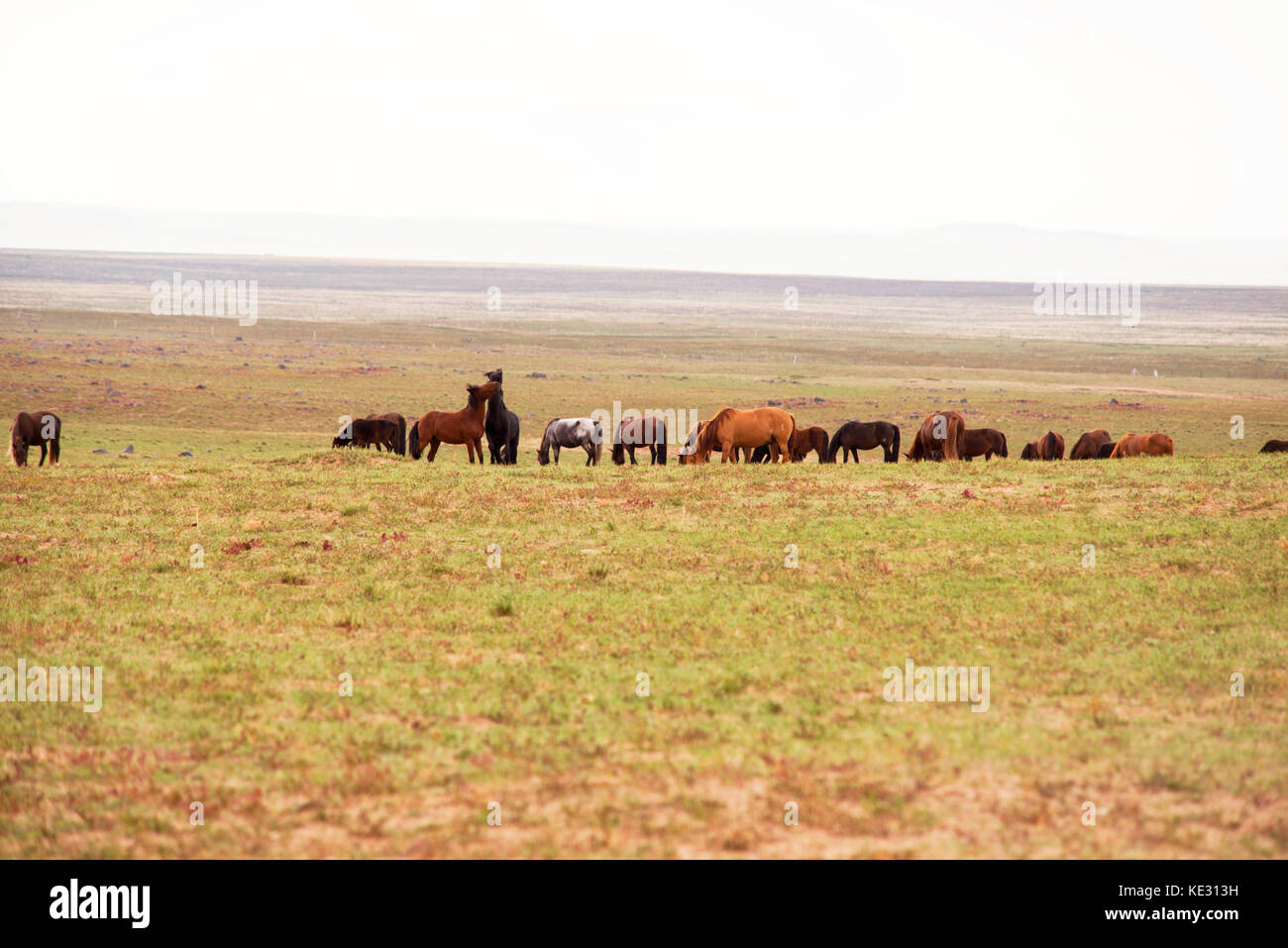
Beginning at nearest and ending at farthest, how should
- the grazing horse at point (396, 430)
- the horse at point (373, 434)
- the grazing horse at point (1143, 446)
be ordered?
the grazing horse at point (1143, 446)
the horse at point (373, 434)
the grazing horse at point (396, 430)

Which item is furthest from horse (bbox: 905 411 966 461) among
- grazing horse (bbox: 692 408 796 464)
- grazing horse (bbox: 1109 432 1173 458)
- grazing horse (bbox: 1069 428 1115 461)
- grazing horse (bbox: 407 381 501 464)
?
grazing horse (bbox: 407 381 501 464)

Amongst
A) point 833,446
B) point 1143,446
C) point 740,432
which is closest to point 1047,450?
point 1143,446

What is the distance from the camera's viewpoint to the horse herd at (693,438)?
1102 inches

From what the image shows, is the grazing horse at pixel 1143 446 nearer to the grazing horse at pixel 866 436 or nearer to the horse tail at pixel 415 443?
the grazing horse at pixel 866 436

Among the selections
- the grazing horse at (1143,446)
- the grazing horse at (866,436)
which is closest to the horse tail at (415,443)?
the grazing horse at (866,436)

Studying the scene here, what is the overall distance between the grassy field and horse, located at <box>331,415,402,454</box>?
6799 millimetres

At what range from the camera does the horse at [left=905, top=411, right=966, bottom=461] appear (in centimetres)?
3122

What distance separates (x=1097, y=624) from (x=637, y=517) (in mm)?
8295

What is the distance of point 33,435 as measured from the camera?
96.2 ft

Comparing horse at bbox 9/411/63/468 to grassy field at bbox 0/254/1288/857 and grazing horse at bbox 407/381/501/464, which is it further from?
grazing horse at bbox 407/381/501/464

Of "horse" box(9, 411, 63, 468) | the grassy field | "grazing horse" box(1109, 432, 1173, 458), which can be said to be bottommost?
the grassy field

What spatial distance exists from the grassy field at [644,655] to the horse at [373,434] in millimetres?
6799
